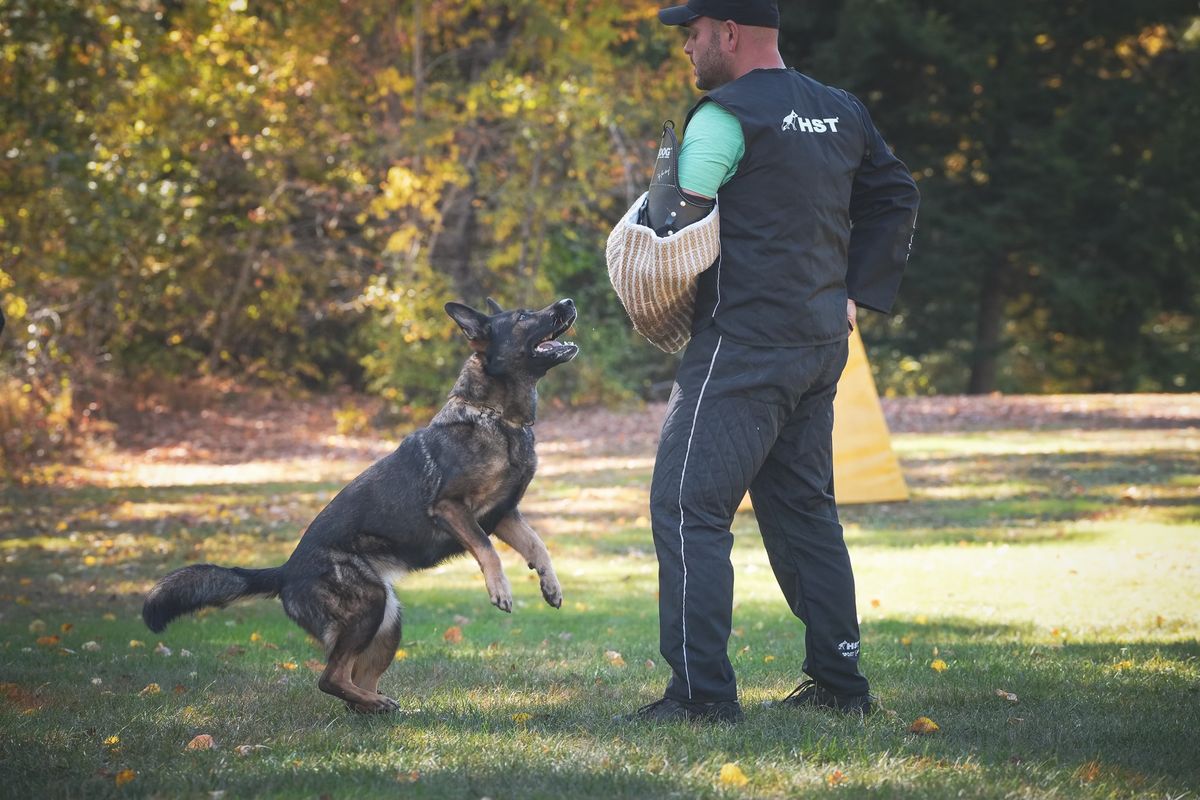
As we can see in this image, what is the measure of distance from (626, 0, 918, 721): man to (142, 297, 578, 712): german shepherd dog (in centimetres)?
115

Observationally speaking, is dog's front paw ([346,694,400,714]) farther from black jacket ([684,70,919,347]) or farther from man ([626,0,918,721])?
black jacket ([684,70,919,347])

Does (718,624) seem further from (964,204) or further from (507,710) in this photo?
(964,204)

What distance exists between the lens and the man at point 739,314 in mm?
4102

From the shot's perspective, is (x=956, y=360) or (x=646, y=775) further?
(x=956, y=360)

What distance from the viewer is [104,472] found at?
1501 cm

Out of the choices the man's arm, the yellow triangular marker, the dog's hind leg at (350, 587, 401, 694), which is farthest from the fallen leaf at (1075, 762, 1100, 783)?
the yellow triangular marker

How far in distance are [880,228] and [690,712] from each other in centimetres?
192

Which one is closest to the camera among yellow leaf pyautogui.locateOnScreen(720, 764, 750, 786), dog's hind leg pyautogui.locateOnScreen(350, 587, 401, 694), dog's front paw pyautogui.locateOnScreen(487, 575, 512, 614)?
yellow leaf pyautogui.locateOnScreen(720, 764, 750, 786)

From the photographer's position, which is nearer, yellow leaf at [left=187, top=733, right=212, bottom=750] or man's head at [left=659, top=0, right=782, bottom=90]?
yellow leaf at [left=187, top=733, right=212, bottom=750]

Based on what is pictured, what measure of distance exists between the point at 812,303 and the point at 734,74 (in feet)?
2.84

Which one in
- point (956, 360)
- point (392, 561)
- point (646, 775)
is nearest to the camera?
point (646, 775)

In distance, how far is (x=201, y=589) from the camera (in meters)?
4.71

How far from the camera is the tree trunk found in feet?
81.4

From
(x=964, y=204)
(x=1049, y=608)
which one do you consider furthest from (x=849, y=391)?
(x=964, y=204)
